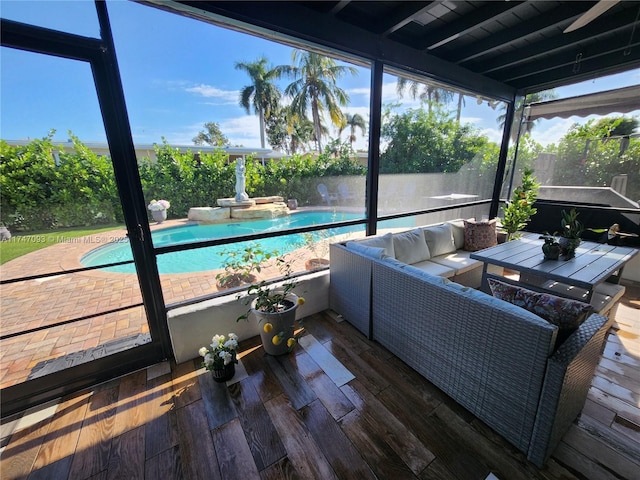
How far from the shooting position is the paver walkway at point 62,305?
1.59 meters

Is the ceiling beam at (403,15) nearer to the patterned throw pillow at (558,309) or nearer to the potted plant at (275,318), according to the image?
the patterned throw pillow at (558,309)

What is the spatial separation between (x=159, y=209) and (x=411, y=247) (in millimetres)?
2492

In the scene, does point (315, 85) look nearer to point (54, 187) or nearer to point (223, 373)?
point (54, 187)

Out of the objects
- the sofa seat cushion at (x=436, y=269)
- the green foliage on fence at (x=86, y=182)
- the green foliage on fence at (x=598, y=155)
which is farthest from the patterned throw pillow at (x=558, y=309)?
the green foliage on fence at (x=598, y=155)

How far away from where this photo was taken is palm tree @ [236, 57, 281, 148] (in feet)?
7.63

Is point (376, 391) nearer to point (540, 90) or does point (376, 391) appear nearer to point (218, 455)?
point (218, 455)

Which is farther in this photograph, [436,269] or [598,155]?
[598,155]

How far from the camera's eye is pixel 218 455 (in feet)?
4.35

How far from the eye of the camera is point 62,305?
5.68ft

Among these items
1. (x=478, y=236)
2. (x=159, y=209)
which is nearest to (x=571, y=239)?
(x=478, y=236)

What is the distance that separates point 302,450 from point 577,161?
552 centimetres

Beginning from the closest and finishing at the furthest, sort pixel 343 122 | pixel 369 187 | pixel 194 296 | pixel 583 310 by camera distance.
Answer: pixel 583 310 → pixel 194 296 → pixel 369 187 → pixel 343 122

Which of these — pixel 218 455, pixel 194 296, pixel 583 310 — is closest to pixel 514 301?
pixel 583 310

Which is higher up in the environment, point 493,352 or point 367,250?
point 367,250
